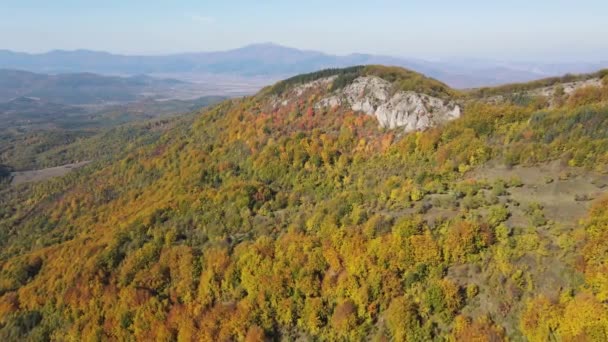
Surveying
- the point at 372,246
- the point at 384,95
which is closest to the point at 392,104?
the point at 384,95

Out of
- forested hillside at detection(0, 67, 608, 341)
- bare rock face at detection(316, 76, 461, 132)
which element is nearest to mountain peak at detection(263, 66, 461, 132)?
bare rock face at detection(316, 76, 461, 132)

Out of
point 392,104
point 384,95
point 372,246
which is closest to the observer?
point 372,246

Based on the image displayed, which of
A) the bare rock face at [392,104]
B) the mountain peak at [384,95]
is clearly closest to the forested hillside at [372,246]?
the mountain peak at [384,95]

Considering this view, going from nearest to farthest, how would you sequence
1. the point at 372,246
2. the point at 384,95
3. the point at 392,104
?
1. the point at 372,246
2. the point at 392,104
3. the point at 384,95

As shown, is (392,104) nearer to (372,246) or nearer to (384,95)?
(384,95)

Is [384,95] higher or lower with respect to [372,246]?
higher

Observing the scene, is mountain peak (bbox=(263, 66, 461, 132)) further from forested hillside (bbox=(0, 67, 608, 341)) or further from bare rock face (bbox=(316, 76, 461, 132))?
forested hillside (bbox=(0, 67, 608, 341))
